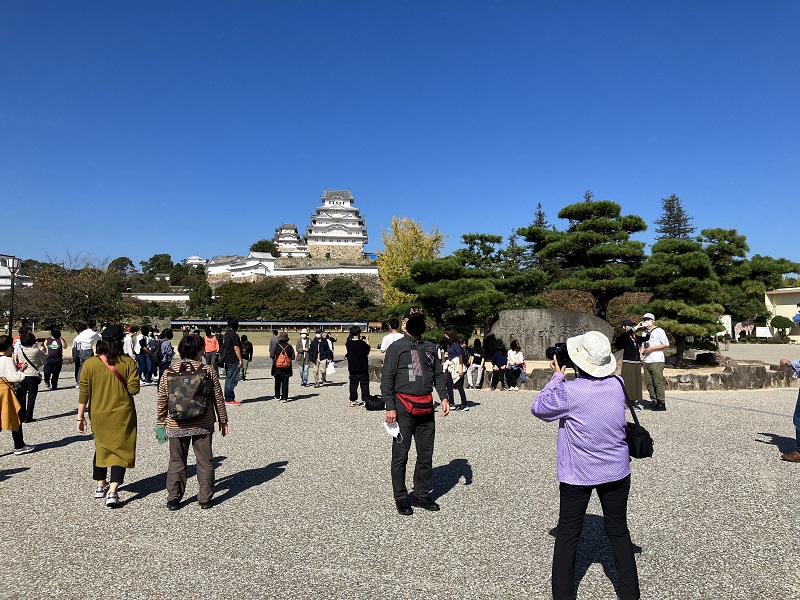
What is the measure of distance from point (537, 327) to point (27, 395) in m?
13.9

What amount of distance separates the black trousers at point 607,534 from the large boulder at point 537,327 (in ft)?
47.5

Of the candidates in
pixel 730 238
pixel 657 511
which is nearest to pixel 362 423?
pixel 657 511

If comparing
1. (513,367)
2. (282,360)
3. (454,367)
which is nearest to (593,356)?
(454,367)

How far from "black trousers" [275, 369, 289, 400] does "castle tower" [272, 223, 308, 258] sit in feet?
238

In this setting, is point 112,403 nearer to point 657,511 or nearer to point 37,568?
point 37,568

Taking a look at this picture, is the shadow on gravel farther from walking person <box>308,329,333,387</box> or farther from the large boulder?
the large boulder

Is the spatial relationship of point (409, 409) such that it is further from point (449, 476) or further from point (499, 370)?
point (499, 370)

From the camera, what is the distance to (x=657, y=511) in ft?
13.1

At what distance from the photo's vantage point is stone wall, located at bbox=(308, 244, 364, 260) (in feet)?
244

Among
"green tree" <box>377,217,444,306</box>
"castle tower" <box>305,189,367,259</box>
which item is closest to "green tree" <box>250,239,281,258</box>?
"castle tower" <box>305,189,367,259</box>

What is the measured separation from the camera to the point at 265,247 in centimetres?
8100

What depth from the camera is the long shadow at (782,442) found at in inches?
229

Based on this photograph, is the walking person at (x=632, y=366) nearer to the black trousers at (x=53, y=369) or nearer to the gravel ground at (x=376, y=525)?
the gravel ground at (x=376, y=525)

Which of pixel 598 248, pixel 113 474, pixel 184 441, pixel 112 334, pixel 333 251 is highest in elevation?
pixel 333 251
